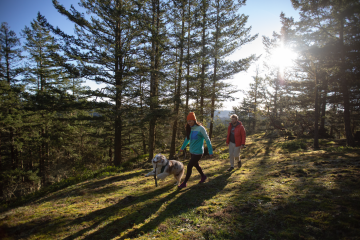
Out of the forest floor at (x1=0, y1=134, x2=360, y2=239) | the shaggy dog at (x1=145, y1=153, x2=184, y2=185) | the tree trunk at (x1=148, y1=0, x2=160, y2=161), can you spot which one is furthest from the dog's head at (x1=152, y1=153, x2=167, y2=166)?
the tree trunk at (x1=148, y1=0, x2=160, y2=161)

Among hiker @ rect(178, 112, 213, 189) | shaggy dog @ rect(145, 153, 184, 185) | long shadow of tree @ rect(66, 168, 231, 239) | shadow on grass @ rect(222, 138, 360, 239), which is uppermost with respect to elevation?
hiker @ rect(178, 112, 213, 189)

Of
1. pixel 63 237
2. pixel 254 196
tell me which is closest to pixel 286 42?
pixel 254 196

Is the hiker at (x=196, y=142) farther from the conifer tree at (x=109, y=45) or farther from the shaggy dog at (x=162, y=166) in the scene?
the conifer tree at (x=109, y=45)

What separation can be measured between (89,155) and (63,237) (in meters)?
23.9

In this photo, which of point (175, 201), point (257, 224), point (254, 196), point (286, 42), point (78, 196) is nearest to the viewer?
point (257, 224)

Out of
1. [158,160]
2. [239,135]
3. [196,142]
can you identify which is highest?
[239,135]

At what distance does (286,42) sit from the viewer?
11.8 m

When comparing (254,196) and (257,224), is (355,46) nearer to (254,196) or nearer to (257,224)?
(254,196)

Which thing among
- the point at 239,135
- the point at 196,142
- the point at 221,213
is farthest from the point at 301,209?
the point at 239,135

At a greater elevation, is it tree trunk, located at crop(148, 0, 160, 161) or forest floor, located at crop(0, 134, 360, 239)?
tree trunk, located at crop(148, 0, 160, 161)

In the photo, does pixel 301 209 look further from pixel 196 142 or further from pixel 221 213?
pixel 196 142

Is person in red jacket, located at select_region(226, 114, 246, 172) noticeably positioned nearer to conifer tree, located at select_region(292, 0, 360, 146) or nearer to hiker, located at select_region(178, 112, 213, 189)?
hiker, located at select_region(178, 112, 213, 189)

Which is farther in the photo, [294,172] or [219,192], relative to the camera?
[294,172]

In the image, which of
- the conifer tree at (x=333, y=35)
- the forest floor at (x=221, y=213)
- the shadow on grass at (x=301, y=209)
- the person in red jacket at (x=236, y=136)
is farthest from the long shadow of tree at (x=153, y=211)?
the conifer tree at (x=333, y=35)
